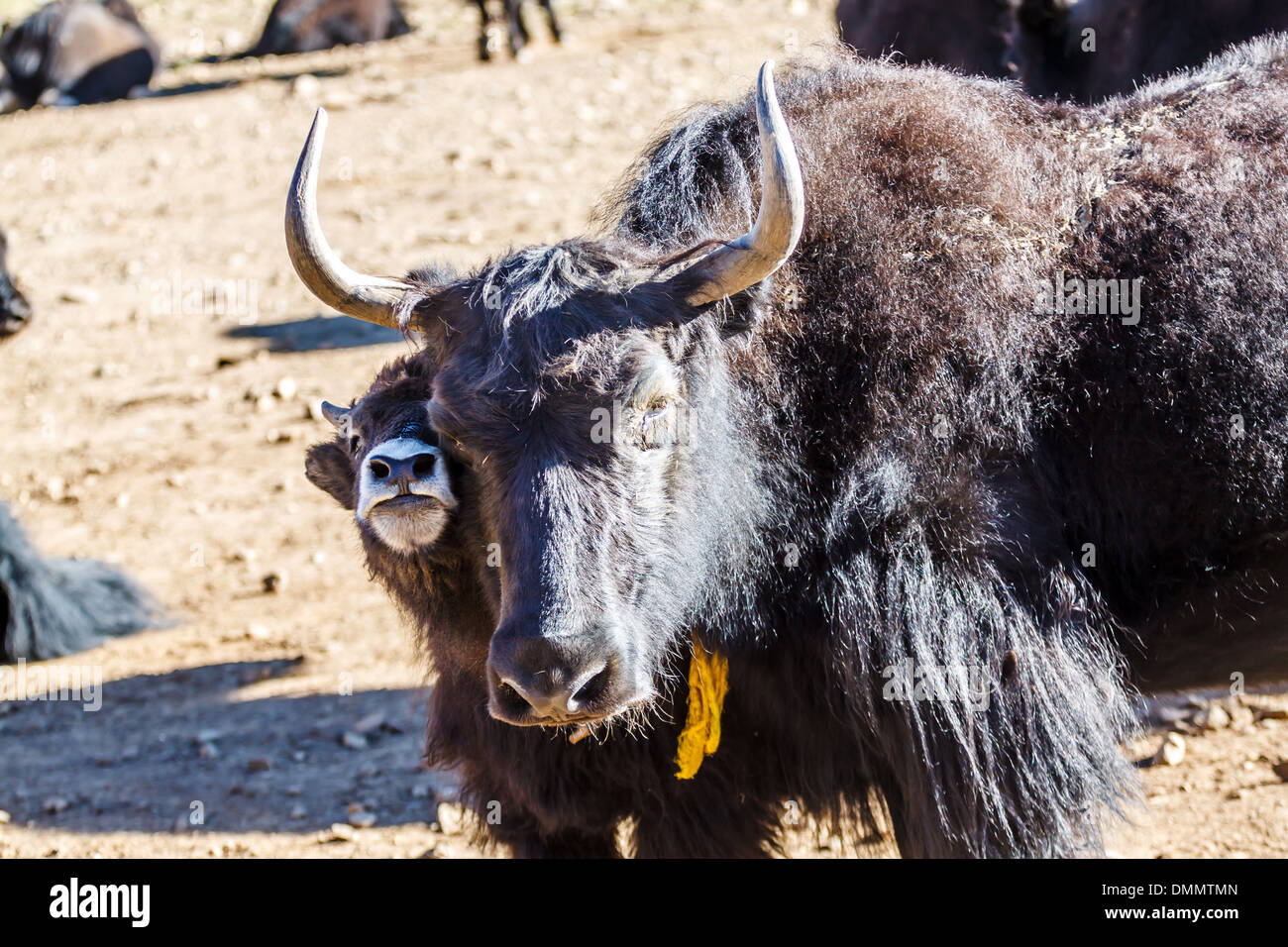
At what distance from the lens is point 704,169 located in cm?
318

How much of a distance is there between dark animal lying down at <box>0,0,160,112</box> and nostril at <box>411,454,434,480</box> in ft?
47.4

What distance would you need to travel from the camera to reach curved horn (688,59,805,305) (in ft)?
8.44

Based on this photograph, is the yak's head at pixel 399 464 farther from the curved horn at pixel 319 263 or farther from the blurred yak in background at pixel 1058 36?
the blurred yak in background at pixel 1058 36

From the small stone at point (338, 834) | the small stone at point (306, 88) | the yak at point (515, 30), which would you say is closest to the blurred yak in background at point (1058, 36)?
the small stone at point (338, 834)

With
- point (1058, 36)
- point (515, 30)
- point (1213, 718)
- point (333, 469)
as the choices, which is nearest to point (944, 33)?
point (1058, 36)

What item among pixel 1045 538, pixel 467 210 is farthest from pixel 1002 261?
pixel 467 210

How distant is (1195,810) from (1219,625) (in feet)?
3.93

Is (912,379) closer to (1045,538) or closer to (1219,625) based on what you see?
(1045,538)

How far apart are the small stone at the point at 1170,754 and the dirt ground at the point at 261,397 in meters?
0.03

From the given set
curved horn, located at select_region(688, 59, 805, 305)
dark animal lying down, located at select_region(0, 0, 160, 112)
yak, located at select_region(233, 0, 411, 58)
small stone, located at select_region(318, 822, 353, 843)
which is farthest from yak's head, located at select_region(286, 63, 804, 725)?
yak, located at select_region(233, 0, 411, 58)

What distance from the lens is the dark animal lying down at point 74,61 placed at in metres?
15.3

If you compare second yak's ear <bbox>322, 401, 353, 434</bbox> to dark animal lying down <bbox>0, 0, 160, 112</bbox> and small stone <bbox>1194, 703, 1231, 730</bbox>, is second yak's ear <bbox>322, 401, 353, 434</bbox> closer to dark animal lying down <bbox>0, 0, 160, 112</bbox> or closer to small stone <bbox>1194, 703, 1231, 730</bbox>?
small stone <bbox>1194, 703, 1231, 730</bbox>

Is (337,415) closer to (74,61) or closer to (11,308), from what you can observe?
(11,308)

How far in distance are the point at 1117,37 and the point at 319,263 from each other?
440 cm
